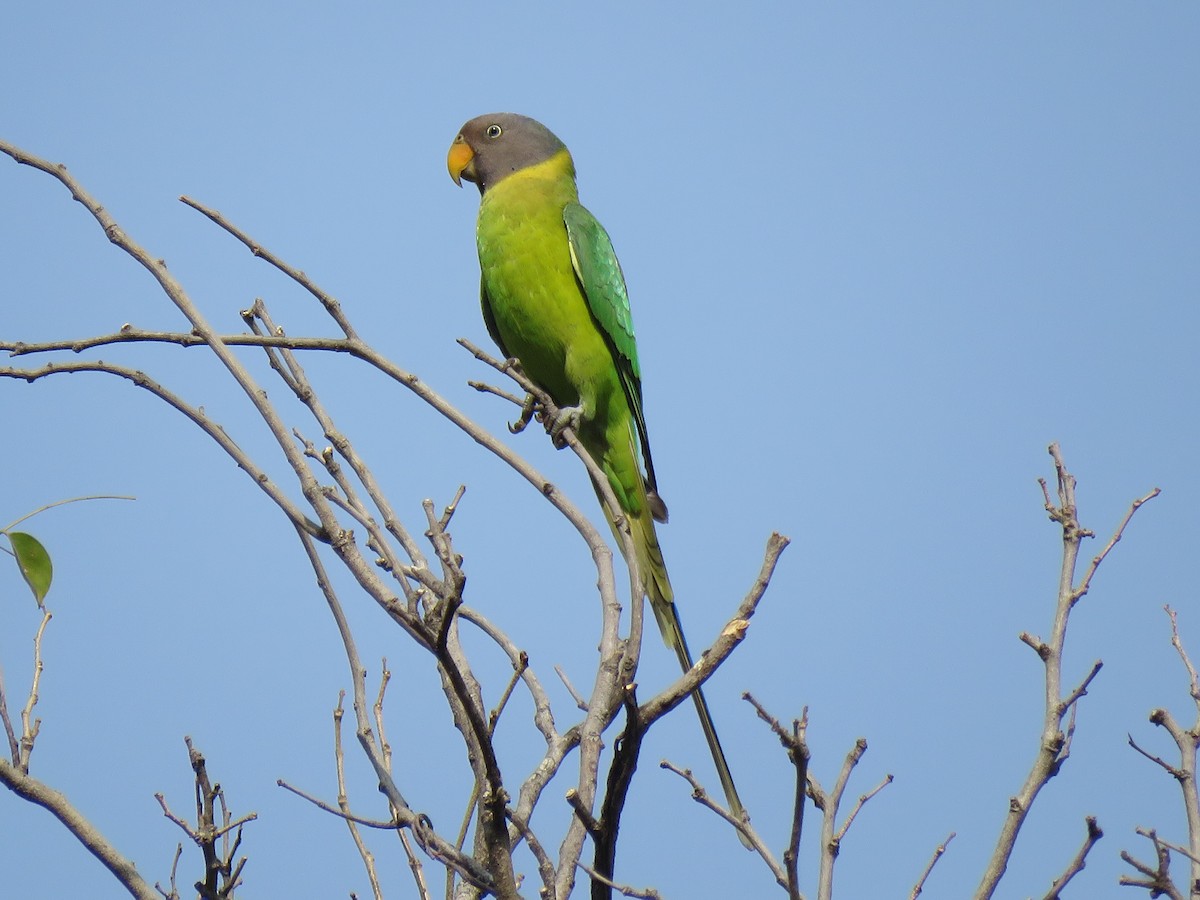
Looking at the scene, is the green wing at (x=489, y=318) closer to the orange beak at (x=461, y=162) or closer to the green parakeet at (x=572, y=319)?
the green parakeet at (x=572, y=319)

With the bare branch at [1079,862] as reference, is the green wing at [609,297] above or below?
above

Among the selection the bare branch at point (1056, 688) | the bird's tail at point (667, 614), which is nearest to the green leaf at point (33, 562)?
the bird's tail at point (667, 614)

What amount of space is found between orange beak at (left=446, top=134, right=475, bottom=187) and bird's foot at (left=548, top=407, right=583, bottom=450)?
4.21 ft

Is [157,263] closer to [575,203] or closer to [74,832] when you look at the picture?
[74,832]

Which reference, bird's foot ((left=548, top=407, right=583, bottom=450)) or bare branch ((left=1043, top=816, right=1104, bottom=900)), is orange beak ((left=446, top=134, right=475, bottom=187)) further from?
bare branch ((left=1043, top=816, right=1104, bottom=900))

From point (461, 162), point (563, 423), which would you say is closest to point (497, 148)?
point (461, 162)

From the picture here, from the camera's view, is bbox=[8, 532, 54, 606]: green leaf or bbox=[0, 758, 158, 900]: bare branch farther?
bbox=[8, 532, 54, 606]: green leaf

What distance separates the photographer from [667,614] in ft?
10.7

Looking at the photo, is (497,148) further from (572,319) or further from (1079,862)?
(1079,862)

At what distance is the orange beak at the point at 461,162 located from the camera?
4449 millimetres

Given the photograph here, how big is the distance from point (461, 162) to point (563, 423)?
4.65 feet

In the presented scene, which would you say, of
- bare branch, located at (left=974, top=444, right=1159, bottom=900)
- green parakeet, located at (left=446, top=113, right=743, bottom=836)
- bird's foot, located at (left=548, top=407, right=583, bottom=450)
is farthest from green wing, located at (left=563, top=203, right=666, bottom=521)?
bare branch, located at (left=974, top=444, right=1159, bottom=900)

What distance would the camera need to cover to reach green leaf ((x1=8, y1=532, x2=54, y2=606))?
78.7 inches

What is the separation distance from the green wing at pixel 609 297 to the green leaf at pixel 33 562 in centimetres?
218
